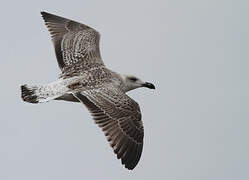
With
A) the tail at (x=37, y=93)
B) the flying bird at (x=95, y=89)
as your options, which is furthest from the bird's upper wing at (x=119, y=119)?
the tail at (x=37, y=93)

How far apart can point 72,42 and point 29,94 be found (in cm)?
352

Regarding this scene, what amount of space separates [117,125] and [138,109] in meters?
0.92

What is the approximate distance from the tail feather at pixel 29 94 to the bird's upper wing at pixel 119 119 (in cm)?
102

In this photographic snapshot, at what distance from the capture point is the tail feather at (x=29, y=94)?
20.5 metres

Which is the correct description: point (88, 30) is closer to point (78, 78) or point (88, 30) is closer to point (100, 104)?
point (78, 78)

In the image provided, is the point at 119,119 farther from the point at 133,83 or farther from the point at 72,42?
the point at 72,42

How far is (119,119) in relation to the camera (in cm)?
1967

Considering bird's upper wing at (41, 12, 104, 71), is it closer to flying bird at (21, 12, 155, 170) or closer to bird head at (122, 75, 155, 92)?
flying bird at (21, 12, 155, 170)

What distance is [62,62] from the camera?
22984mm

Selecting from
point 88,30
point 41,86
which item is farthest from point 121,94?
point 88,30

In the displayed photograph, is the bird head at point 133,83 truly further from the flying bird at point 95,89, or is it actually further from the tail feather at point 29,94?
the tail feather at point 29,94

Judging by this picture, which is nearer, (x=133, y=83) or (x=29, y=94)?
(x=29, y=94)

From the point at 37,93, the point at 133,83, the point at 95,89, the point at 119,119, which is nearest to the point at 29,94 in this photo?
the point at 37,93

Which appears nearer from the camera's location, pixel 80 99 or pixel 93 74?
pixel 80 99
